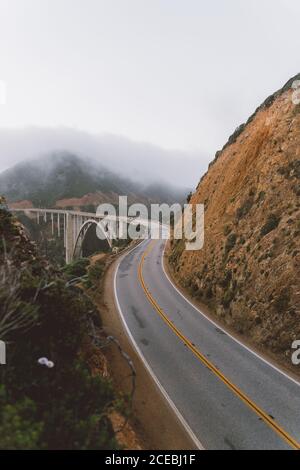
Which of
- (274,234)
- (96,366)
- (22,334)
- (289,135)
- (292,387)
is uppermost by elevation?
(289,135)

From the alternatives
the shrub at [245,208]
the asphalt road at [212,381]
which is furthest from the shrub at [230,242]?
the asphalt road at [212,381]

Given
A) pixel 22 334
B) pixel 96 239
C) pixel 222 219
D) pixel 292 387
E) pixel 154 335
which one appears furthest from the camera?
pixel 96 239

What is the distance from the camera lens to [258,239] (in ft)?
82.7

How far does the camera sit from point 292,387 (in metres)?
15.9

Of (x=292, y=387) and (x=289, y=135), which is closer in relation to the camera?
(x=292, y=387)

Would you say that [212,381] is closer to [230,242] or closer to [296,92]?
[230,242]

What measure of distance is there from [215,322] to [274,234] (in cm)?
665

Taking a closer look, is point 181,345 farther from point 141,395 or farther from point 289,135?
point 289,135

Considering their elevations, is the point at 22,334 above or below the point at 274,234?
below

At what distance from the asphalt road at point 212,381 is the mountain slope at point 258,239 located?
196cm

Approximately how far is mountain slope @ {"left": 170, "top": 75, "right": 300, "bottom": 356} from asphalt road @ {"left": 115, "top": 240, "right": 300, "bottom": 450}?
6.44ft

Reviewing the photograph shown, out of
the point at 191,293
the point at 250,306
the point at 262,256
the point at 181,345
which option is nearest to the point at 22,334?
the point at 181,345

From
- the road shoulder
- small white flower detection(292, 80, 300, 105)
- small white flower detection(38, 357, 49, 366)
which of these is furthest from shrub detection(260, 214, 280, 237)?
small white flower detection(38, 357, 49, 366)

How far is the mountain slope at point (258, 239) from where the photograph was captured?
67.9ft
